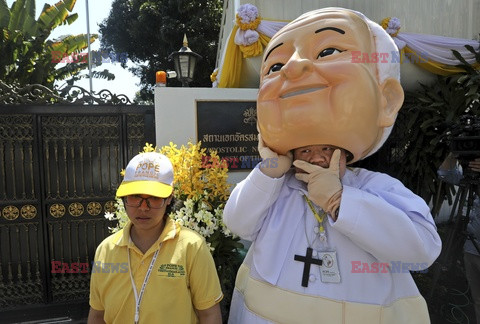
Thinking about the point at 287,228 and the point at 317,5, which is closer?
the point at 287,228

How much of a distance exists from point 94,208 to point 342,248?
3.40m

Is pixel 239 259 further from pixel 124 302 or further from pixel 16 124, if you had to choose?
pixel 16 124

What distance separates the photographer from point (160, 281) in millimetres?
1605

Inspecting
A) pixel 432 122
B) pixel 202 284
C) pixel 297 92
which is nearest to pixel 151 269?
pixel 202 284

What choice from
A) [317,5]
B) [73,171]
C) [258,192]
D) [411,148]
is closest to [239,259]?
[258,192]

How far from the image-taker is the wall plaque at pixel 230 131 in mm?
3838

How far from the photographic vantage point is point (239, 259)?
10.1 ft

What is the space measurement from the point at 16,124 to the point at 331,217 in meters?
3.86

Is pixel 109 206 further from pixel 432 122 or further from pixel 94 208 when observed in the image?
pixel 432 122

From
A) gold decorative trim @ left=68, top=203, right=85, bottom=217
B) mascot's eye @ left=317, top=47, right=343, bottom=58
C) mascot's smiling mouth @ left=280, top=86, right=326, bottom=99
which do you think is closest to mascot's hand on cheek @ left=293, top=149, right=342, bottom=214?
mascot's smiling mouth @ left=280, top=86, right=326, bottom=99

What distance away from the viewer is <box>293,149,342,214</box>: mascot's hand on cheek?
148 centimetres

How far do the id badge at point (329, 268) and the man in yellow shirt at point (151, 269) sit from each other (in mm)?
540

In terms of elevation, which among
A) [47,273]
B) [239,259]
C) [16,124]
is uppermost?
[16,124]

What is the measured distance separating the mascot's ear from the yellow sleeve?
42.9 inches
